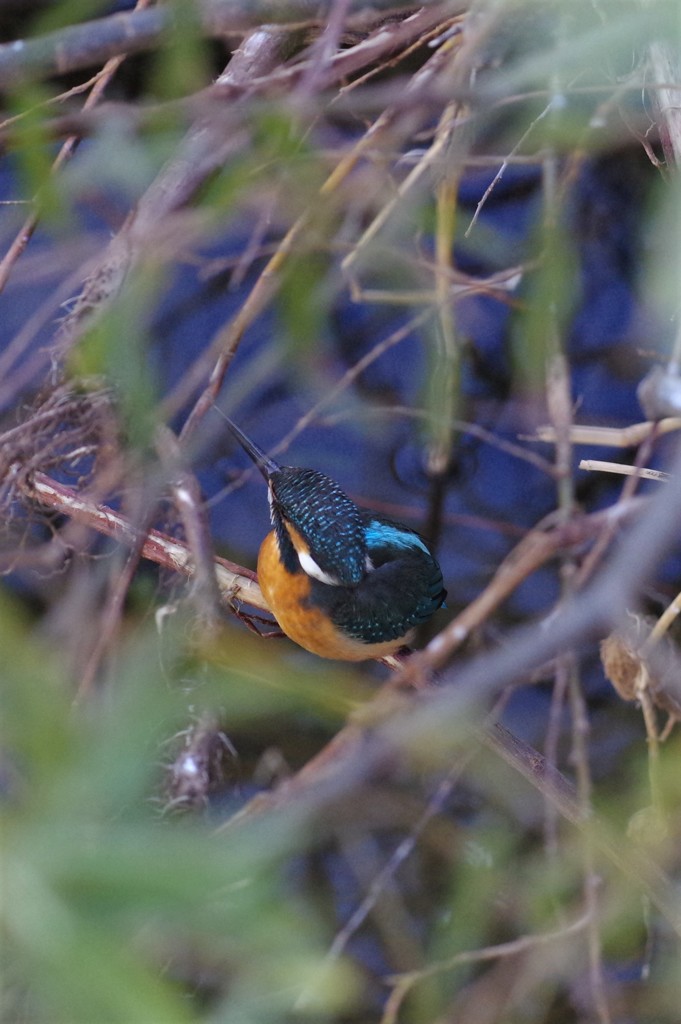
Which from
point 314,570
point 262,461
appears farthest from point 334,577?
point 262,461

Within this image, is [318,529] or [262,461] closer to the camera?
[318,529]

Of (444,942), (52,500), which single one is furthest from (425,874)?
(52,500)

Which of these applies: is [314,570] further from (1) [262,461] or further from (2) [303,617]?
(1) [262,461]

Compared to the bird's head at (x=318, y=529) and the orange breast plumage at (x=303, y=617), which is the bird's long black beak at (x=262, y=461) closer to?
the bird's head at (x=318, y=529)

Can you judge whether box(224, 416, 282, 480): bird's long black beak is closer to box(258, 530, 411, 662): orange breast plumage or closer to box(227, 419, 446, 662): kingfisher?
box(227, 419, 446, 662): kingfisher

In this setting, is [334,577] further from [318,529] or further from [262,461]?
[262,461]

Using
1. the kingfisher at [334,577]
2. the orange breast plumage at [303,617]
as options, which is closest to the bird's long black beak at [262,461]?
the kingfisher at [334,577]

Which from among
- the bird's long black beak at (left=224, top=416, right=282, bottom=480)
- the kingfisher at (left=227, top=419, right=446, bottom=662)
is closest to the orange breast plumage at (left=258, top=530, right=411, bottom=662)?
the kingfisher at (left=227, top=419, right=446, bottom=662)

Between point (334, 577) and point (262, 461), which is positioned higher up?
point (262, 461)

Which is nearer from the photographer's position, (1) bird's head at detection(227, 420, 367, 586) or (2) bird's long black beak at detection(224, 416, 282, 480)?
(1) bird's head at detection(227, 420, 367, 586)
